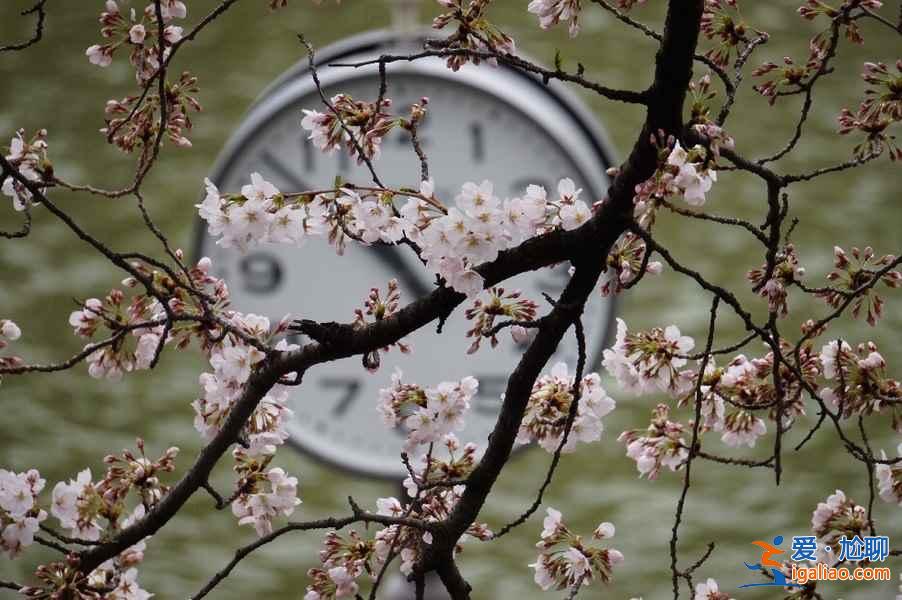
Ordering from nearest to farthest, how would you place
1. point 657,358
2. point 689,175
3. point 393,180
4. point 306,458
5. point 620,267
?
point 689,175
point 620,267
point 657,358
point 393,180
point 306,458

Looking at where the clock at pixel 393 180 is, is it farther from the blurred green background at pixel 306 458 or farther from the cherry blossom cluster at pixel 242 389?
the cherry blossom cluster at pixel 242 389

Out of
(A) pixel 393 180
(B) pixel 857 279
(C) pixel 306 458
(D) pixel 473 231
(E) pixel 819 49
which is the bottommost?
(D) pixel 473 231

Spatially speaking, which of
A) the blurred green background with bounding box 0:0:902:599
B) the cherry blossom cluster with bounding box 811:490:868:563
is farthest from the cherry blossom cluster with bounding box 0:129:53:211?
the blurred green background with bounding box 0:0:902:599

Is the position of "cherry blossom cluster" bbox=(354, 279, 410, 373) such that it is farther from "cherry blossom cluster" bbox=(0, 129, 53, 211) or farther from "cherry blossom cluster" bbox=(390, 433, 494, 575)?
"cherry blossom cluster" bbox=(0, 129, 53, 211)

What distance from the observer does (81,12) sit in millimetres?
2432

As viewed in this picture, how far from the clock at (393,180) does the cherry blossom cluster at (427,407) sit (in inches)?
29.7

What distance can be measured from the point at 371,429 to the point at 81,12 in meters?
0.91

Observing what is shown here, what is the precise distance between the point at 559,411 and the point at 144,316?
37 cm

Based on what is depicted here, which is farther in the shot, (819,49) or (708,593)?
(708,593)

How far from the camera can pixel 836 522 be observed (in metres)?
1.36

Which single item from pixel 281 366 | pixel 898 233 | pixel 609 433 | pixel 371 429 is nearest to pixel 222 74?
pixel 371 429

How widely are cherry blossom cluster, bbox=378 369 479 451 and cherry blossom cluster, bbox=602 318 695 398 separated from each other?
0.44 feet

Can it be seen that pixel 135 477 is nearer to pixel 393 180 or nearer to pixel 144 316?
pixel 144 316

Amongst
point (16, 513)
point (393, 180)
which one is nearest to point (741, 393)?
point (16, 513)
